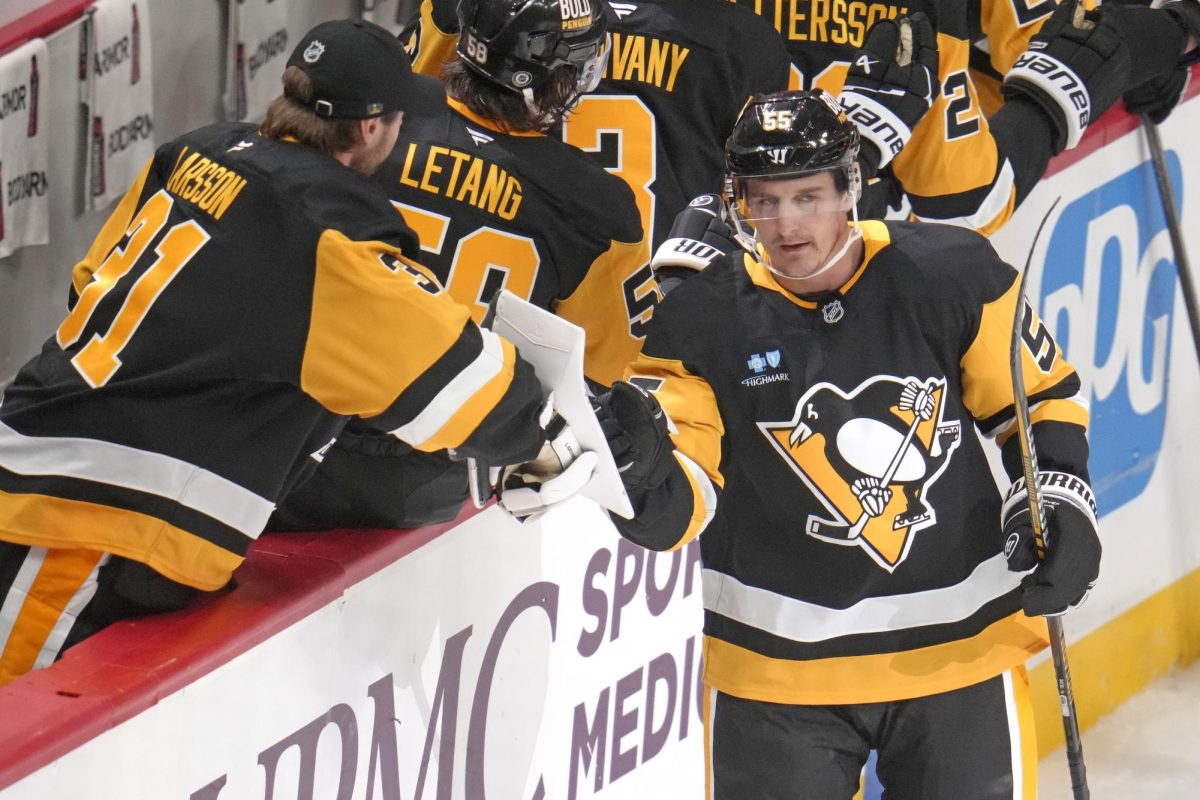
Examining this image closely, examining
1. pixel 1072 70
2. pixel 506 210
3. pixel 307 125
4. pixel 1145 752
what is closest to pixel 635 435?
pixel 307 125

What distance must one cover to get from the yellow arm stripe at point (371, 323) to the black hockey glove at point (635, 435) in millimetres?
230

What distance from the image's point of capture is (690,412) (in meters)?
2.73

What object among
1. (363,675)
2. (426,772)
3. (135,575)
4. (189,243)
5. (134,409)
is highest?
(189,243)

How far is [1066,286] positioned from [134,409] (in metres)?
2.28

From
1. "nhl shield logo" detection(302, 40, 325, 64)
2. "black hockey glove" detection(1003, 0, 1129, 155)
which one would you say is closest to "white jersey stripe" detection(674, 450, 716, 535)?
"nhl shield logo" detection(302, 40, 325, 64)

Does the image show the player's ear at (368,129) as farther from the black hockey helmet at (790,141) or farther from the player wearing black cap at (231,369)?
the black hockey helmet at (790,141)

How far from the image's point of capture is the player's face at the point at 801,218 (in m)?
2.71

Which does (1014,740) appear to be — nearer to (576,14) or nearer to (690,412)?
(690,412)

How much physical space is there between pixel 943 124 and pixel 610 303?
33.8 inches

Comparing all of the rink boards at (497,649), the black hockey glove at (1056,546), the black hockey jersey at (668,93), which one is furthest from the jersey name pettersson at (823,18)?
the black hockey glove at (1056,546)

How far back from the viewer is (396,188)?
314 cm

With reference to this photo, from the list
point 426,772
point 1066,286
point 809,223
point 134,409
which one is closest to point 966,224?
point 1066,286

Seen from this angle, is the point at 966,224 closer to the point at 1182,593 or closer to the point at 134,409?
the point at 1182,593

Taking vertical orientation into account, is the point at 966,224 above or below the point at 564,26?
below
